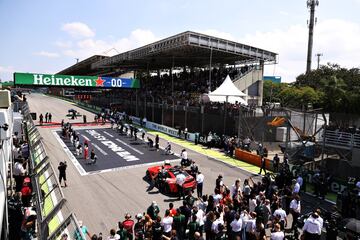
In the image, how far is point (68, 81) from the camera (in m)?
40.0

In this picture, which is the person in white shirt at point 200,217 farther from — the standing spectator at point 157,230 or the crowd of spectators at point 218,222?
the standing spectator at point 157,230

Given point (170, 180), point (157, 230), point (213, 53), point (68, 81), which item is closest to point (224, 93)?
point (213, 53)

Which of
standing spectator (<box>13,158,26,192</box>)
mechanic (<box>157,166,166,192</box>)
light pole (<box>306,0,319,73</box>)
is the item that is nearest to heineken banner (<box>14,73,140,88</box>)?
standing spectator (<box>13,158,26,192</box>)

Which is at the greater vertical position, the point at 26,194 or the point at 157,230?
the point at 26,194

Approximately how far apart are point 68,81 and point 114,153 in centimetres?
2080

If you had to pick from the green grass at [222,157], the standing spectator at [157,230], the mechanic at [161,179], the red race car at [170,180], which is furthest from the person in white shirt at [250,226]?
the green grass at [222,157]

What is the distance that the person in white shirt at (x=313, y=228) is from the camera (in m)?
8.82

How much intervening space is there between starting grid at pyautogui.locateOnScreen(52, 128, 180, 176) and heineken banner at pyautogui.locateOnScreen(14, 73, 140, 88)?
10.2 meters

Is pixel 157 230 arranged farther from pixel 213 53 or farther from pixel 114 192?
pixel 213 53

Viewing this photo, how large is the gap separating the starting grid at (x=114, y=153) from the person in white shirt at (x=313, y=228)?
40.5 feet

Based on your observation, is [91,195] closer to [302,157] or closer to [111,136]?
[302,157]

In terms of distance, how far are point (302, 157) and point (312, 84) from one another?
45.0 m

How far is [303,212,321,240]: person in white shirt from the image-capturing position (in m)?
8.82

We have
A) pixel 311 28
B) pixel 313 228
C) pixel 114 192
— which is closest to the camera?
pixel 313 228
